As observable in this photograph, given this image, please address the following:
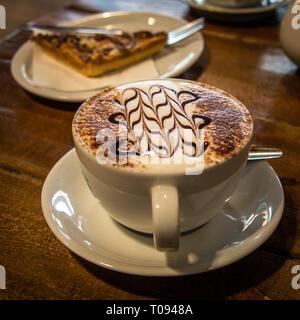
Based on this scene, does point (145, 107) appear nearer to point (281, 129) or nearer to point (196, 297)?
point (196, 297)

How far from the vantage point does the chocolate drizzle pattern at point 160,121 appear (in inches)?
18.7

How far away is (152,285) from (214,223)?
134 mm

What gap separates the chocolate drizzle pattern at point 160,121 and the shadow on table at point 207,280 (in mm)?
184

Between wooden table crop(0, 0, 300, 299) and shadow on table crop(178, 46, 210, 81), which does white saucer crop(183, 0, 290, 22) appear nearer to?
wooden table crop(0, 0, 300, 299)

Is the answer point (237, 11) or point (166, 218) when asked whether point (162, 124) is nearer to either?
point (166, 218)

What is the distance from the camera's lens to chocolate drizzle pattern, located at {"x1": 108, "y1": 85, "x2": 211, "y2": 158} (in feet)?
1.56

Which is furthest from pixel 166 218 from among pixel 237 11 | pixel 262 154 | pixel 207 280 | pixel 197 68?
pixel 237 11

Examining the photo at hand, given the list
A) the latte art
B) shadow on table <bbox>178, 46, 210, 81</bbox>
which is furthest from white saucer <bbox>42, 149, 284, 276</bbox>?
shadow on table <bbox>178, 46, 210, 81</bbox>

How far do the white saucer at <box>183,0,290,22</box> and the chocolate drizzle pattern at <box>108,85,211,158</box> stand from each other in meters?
0.77

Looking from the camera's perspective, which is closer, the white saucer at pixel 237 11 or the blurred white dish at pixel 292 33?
the blurred white dish at pixel 292 33

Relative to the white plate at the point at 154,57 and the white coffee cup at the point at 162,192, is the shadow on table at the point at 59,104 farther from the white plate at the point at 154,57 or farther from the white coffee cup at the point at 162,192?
the white coffee cup at the point at 162,192

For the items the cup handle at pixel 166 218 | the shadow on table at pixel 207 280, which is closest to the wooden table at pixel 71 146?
the shadow on table at pixel 207 280

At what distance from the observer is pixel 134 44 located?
3.66 feet

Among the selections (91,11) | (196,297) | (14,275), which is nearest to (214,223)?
(196,297)
